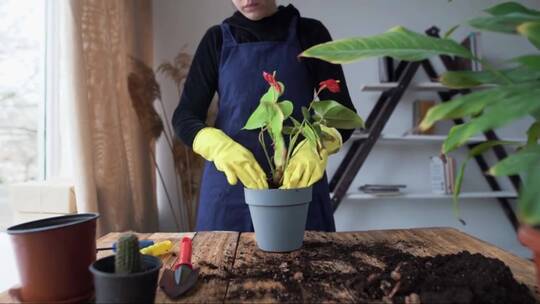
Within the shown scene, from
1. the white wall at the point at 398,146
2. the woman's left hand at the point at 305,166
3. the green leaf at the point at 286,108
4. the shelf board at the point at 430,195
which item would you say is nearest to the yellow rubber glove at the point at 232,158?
the woman's left hand at the point at 305,166

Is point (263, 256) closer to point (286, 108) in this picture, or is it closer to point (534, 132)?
point (286, 108)

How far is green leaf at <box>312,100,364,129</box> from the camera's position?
774 mm

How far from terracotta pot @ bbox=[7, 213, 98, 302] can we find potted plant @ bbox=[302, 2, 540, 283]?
38cm

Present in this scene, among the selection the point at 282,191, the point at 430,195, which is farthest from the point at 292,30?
the point at 430,195

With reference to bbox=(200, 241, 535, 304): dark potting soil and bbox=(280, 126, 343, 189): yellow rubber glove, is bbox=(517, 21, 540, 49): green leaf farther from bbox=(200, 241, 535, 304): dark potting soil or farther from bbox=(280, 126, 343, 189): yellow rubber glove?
bbox=(280, 126, 343, 189): yellow rubber glove

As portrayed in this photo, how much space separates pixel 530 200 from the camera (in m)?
0.34

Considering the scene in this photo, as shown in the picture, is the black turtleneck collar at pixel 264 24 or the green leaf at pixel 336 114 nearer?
the green leaf at pixel 336 114

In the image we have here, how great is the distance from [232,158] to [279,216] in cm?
21

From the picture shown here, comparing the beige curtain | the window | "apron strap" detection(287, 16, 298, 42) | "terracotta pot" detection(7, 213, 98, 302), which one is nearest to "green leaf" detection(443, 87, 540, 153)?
"terracotta pot" detection(7, 213, 98, 302)

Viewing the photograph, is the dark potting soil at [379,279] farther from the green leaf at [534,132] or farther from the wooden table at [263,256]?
the green leaf at [534,132]

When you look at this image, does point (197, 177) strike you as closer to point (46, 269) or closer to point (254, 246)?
point (254, 246)

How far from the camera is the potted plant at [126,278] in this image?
456mm

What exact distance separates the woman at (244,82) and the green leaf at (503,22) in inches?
26.4

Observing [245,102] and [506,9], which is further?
[245,102]
